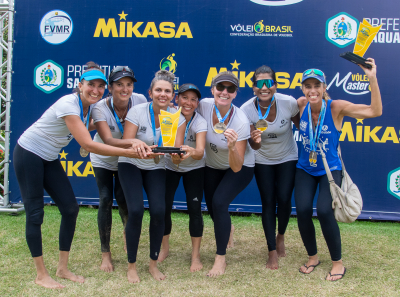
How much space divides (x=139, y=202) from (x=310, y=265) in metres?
1.86

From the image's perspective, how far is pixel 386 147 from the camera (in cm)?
492

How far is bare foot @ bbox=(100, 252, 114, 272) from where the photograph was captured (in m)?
3.24

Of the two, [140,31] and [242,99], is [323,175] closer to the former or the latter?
[242,99]

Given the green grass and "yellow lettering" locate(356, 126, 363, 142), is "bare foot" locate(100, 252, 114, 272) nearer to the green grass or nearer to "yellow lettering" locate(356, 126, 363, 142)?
the green grass

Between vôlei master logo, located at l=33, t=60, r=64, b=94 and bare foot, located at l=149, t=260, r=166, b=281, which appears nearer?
bare foot, located at l=149, t=260, r=166, b=281

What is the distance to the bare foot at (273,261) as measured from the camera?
3.35m

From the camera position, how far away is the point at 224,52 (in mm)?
5039

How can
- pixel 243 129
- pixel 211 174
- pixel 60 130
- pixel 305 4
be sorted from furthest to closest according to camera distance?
pixel 305 4
pixel 211 174
pixel 243 129
pixel 60 130

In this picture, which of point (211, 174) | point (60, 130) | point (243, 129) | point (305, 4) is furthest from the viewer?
point (305, 4)

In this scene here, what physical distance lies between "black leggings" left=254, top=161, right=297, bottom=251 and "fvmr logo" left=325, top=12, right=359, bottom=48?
8.35 feet

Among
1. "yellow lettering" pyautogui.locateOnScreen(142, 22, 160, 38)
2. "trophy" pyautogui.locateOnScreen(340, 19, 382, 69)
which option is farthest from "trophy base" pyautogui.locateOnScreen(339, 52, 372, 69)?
"yellow lettering" pyautogui.locateOnScreen(142, 22, 160, 38)

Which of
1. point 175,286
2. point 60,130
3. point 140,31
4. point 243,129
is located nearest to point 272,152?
point 243,129

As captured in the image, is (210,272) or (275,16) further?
(275,16)

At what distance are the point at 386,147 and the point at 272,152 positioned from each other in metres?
2.55
